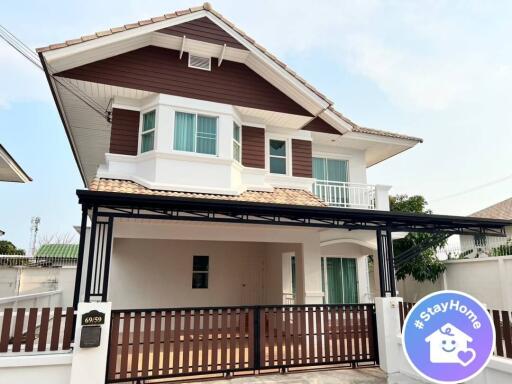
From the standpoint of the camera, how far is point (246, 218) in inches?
304

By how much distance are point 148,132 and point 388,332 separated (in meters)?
7.29

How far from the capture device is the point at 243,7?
9.62m

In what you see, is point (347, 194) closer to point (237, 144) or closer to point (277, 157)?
point (277, 157)

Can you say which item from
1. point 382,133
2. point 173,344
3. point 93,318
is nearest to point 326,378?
point 173,344

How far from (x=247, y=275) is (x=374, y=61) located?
8141 millimetres

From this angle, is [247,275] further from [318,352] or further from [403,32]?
[403,32]

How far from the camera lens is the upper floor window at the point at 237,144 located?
1016 centimetres

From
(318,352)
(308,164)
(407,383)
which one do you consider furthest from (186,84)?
(407,383)

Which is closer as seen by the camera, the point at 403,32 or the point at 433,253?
the point at 403,32

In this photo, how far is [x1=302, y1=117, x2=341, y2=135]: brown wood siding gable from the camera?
11.3m

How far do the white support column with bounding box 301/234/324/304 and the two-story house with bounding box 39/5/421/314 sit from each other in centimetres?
3

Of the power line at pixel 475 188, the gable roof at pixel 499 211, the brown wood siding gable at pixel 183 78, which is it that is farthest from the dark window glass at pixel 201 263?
the power line at pixel 475 188

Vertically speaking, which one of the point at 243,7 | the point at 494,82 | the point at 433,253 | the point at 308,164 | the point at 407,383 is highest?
the point at 243,7

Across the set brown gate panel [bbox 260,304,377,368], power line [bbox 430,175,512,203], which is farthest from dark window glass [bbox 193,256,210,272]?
power line [bbox 430,175,512,203]
